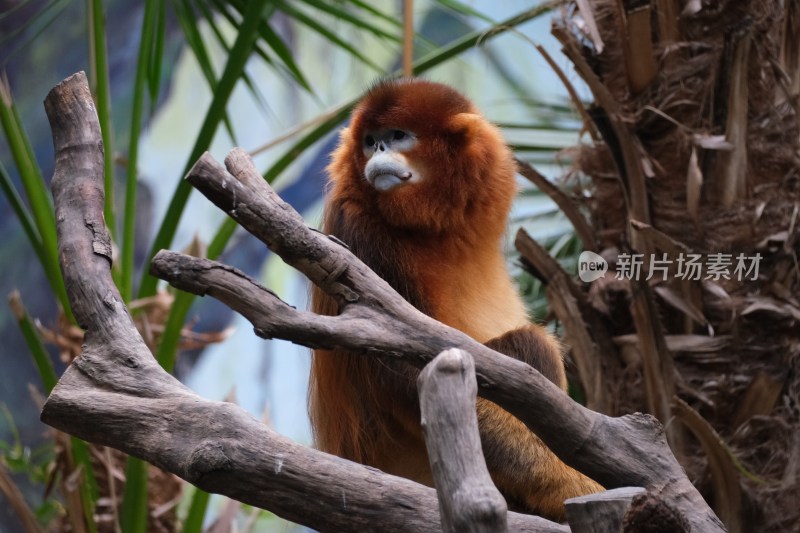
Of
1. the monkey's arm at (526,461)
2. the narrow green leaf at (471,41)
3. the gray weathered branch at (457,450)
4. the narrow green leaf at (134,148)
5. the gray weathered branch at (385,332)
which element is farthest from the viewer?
the narrow green leaf at (471,41)

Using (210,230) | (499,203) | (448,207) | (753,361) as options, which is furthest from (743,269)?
Answer: (210,230)

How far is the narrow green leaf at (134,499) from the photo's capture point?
244 cm

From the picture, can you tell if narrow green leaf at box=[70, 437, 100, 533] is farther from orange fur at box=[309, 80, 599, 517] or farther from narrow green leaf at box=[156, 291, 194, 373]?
orange fur at box=[309, 80, 599, 517]

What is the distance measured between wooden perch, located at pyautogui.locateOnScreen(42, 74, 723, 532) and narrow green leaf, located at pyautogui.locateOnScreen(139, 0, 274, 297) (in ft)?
3.22

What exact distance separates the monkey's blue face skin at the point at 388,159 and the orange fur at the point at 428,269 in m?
0.02

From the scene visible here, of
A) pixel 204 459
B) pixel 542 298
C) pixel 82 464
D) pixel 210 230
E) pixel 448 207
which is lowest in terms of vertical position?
pixel 204 459

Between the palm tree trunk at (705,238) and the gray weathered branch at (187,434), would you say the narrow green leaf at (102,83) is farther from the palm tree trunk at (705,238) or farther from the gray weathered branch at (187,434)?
the palm tree trunk at (705,238)

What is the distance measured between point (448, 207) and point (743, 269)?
0.86 m

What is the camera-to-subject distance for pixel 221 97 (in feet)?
A: 7.97

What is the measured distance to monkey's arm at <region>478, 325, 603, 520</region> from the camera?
1.87 meters

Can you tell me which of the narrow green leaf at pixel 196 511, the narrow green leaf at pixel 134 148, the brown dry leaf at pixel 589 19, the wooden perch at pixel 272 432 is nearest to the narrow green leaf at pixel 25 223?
the narrow green leaf at pixel 134 148

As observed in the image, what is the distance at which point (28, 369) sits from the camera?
15.0ft

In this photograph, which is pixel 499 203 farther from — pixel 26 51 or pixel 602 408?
pixel 26 51

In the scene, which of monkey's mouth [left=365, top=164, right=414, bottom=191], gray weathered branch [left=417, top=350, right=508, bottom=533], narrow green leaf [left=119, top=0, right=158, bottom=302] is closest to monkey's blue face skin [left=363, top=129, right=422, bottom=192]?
monkey's mouth [left=365, top=164, right=414, bottom=191]
